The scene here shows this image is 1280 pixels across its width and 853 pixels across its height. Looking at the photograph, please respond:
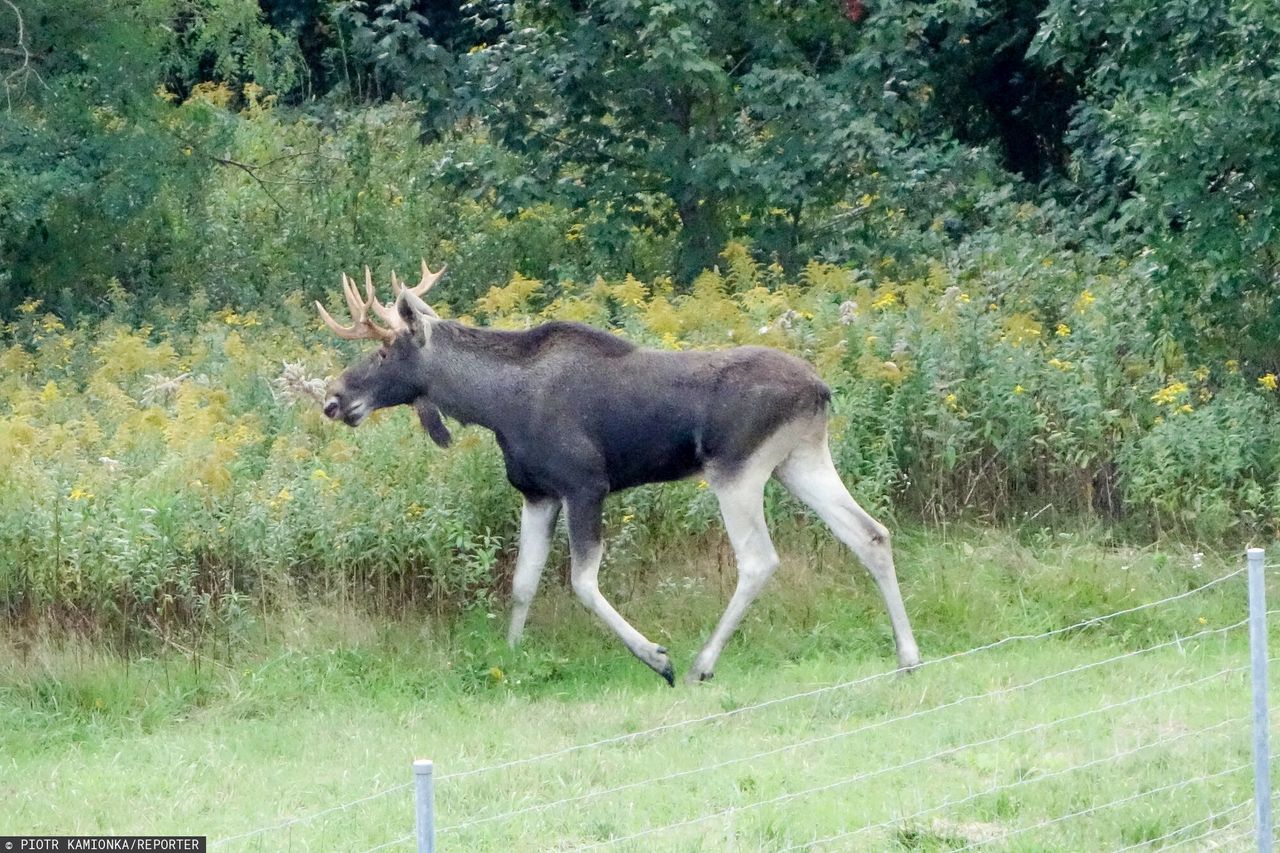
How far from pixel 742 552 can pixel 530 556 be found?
1325 millimetres

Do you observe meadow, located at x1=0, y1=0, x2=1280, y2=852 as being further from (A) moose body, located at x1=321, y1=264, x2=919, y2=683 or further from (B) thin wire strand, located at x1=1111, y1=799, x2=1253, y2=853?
(A) moose body, located at x1=321, y1=264, x2=919, y2=683

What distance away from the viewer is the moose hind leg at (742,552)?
422 inches

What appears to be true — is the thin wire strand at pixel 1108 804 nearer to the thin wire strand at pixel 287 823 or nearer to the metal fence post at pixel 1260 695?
the metal fence post at pixel 1260 695

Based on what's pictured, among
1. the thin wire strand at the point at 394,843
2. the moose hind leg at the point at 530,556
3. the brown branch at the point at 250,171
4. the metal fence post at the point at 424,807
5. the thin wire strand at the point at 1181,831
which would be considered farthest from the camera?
the brown branch at the point at 250,171

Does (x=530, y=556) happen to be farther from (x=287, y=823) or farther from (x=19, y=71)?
(x=19, y=71)

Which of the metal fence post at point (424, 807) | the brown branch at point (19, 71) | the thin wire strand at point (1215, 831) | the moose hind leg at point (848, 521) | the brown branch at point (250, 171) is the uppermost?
the metal fence post at point (424, 807)

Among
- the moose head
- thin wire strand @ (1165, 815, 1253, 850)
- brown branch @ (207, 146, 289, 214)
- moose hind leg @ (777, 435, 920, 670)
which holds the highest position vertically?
the moose head

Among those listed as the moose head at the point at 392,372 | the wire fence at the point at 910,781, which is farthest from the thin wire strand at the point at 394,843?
the moose head at the point at 392,372

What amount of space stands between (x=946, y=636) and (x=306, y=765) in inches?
165

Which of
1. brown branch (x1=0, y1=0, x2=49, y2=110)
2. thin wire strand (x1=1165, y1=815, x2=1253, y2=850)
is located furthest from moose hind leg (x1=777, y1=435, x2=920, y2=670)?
brown branch (x1=0, y1=0, x2=49, y2=110)

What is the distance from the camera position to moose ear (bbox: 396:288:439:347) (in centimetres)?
1134

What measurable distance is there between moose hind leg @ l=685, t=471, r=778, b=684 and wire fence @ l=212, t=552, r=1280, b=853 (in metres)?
0.87

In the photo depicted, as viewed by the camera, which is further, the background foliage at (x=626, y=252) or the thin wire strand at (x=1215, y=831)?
the background foliage at (x=626, y=252)

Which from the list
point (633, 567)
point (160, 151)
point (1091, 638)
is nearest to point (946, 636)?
point (1091, 638)
